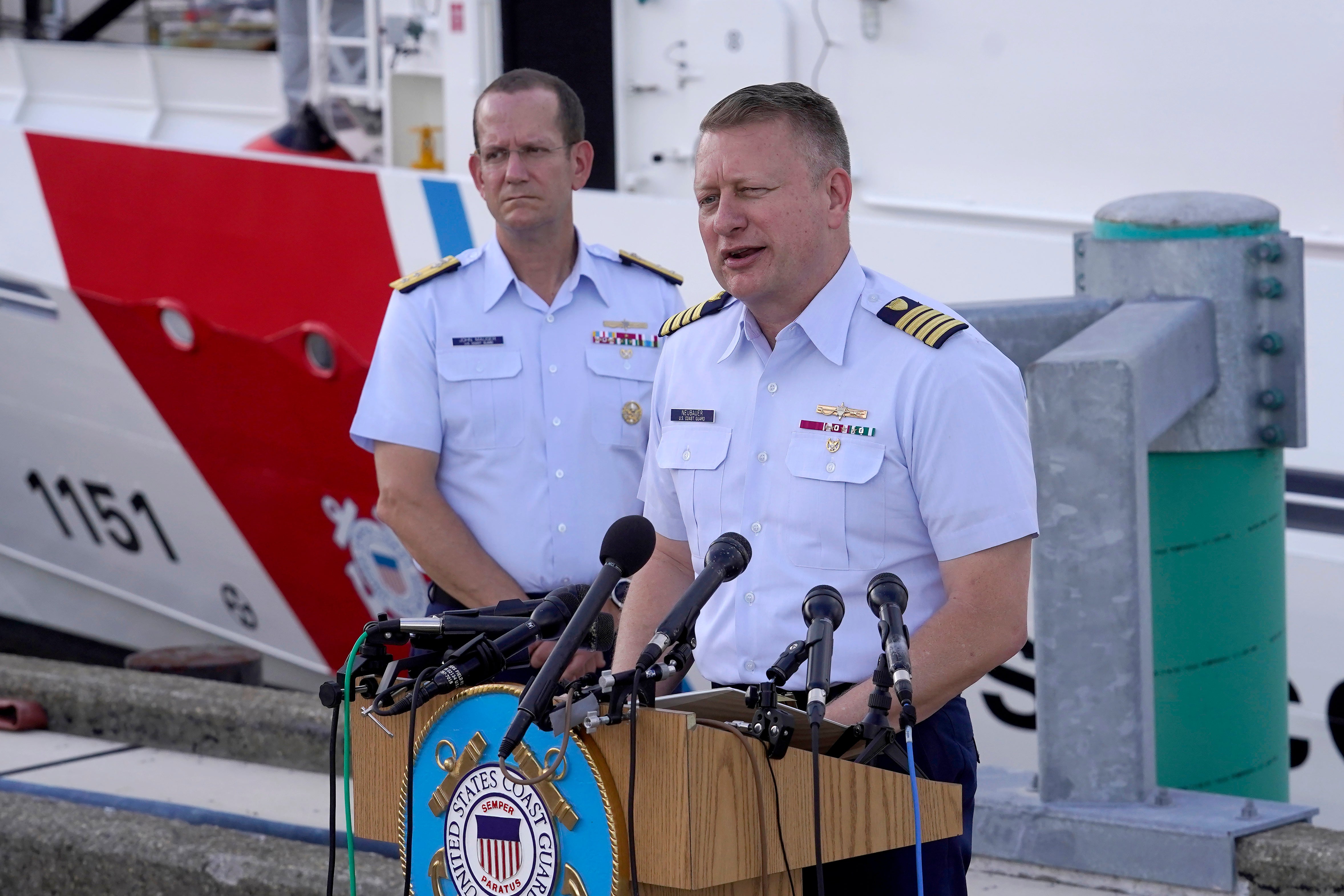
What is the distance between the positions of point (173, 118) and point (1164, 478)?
497 cm

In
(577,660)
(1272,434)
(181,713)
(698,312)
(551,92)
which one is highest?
(551,92)

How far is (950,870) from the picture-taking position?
5.94 ft

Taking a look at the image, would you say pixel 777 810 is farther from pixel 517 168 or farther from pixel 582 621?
pixel 517 168

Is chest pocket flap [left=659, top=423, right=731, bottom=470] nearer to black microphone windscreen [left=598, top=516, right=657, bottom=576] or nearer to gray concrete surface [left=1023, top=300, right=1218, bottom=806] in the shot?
black microphone windscreen [left=598, top=516, right=657, bottom=576]

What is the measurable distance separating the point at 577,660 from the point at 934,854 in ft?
3.03

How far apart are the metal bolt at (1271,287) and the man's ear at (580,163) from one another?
3.95 feet

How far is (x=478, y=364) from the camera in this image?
9.16ft

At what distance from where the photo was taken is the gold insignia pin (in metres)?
1.83

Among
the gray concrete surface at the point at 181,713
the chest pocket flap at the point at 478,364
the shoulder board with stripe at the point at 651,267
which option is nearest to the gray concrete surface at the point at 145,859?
the gray concrete surface at the point at 181,713

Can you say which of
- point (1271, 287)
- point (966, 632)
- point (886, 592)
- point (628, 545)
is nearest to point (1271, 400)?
point (1271, 287)

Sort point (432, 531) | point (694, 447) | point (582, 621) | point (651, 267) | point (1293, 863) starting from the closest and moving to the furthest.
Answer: point (582, 621), point (694, 447), point (1293, 863), point (432, 531), point (651, 267)

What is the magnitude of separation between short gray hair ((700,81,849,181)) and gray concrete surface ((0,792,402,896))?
1641 millimetres

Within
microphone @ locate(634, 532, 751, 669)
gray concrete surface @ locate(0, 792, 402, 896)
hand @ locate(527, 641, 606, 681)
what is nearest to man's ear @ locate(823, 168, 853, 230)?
microphone @ locate(634, 532, 751, 669)

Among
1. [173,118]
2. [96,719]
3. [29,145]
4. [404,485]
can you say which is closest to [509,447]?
[404,485]
